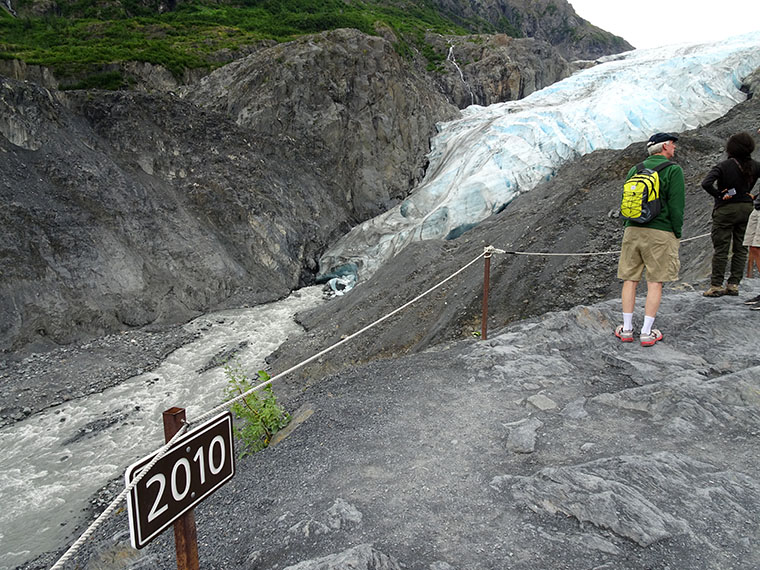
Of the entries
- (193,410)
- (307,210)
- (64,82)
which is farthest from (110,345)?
(64,82)

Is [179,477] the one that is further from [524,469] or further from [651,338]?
[651,338]

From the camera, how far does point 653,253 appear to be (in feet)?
14.1

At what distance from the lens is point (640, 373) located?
402 centimetres

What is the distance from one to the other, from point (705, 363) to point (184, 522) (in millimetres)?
4348

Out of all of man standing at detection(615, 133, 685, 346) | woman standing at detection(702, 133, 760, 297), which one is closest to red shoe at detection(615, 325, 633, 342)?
man standing at detection(615, 133, 685, 346)

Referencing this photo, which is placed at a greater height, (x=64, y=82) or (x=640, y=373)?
(x=64, y=82)

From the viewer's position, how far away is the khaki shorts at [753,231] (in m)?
4.95

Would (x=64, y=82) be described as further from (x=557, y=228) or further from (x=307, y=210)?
(x=557, y=228)

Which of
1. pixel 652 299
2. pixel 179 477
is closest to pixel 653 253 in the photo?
pixel 652 299

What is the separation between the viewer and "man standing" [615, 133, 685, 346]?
4.14 meters

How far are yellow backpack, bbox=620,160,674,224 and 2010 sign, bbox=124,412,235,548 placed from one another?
4059mm

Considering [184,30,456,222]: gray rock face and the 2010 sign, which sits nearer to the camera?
the 2010 sign

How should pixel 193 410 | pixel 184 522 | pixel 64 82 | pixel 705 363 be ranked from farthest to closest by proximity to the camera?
1. pixel 64 82
2. pixel 193 410
3. pixel 705 363
4. pixel 184 522

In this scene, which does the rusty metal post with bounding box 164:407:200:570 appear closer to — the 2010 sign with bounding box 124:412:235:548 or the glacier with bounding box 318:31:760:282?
the 2010 sign with bounding box 124:412:235:548
